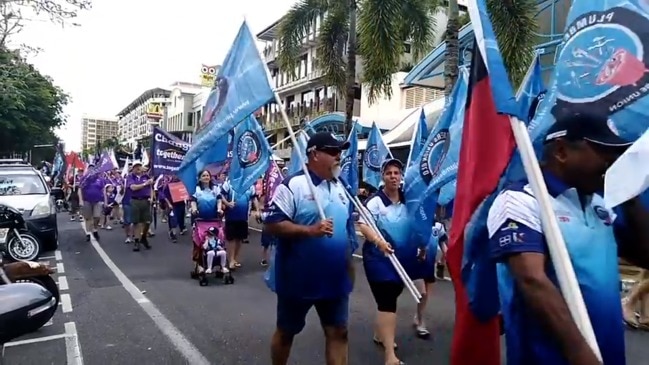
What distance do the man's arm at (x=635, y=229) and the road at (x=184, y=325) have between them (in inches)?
122

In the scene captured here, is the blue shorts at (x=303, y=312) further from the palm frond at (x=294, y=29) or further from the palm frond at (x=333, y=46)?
the palm frond at (x=294, y=29)

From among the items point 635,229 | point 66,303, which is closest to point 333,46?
A: point 66,303

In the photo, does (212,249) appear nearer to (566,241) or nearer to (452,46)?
(566,241)

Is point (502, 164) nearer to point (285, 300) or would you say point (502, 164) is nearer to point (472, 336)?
point (472, 336)

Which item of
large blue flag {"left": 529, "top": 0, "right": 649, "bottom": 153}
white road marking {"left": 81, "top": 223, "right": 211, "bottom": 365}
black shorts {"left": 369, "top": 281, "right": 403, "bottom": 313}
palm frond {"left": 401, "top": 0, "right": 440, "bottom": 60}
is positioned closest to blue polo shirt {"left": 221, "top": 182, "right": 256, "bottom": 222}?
white road marking {"left": 81, "top": 223, "right": 211, "bottom": 365}

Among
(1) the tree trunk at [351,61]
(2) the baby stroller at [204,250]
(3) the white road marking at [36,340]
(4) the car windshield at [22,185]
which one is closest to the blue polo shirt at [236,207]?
(2) the baby stroller at [204,250]

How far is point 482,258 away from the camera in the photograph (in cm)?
222

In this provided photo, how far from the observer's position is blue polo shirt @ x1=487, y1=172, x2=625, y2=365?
6.50 feet

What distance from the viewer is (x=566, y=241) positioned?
80.8 inches

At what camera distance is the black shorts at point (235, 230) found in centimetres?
1009

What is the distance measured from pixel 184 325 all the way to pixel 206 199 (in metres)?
2.92

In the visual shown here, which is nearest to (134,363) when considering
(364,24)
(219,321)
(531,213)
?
(219,321)

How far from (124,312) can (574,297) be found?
606cm

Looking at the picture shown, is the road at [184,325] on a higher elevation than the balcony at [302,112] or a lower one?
lower
